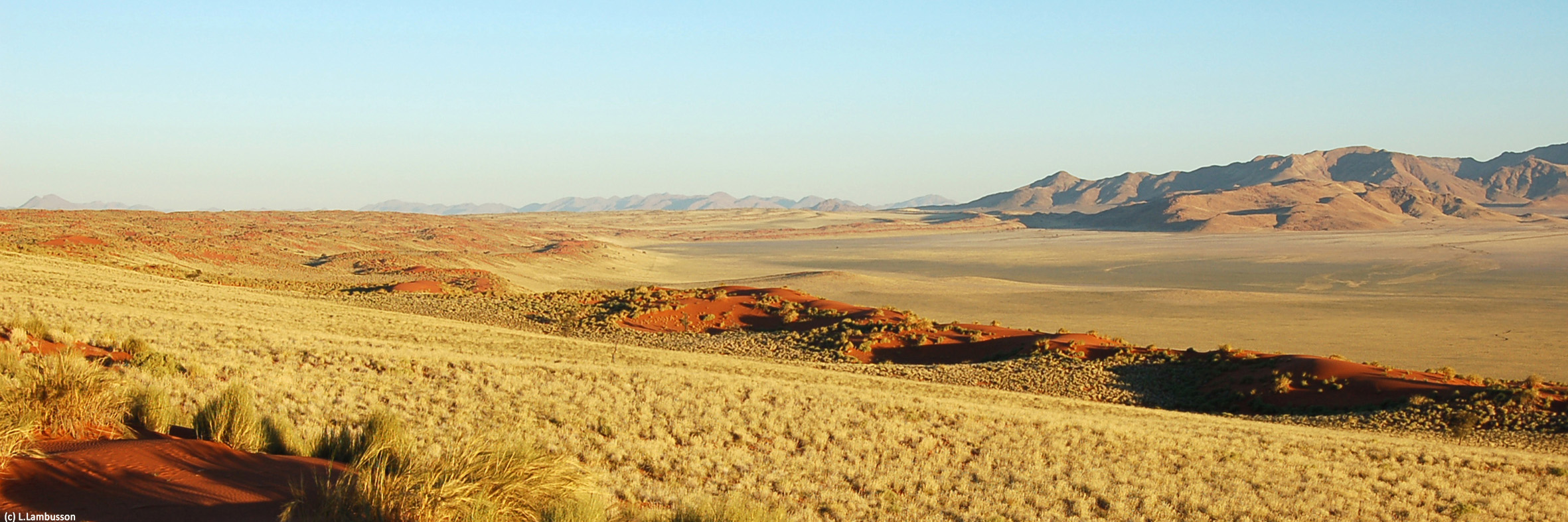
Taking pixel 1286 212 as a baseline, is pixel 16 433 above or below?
below

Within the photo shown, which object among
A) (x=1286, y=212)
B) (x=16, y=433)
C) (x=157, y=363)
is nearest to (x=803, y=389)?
(x=157, y=363)

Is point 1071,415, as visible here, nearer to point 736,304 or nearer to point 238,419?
point 238,419

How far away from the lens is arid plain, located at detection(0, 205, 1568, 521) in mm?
8703

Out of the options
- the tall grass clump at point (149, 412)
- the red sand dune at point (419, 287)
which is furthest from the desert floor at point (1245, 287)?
the tall grass clump at point (149, 412)

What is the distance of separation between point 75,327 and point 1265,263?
75.9 meters

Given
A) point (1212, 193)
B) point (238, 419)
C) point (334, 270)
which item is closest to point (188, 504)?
point (238, 419)

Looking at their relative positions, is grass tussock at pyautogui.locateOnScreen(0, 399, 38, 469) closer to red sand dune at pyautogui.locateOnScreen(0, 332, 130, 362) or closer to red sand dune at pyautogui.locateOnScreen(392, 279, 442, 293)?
red sand dune at pyautogui.locateOnScreen(0, 332, 130, 362)

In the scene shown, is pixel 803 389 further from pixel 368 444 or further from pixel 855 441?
pixel 368 444

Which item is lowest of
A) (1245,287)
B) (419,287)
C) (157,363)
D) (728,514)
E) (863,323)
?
(1245,287)

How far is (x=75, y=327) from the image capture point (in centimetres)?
1406

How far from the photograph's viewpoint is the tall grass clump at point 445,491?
4.76m

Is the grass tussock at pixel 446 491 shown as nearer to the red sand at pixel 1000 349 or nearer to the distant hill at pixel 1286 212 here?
the red sand at pixel 1000 349

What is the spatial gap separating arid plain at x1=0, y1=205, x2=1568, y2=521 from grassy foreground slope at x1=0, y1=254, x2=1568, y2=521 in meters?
0.06

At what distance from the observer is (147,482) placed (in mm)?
5262
